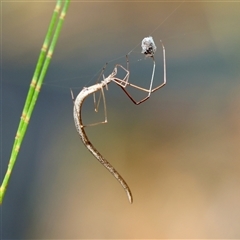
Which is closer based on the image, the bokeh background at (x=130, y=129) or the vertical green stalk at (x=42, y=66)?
the vertical green stalk at (x=42, y=66)

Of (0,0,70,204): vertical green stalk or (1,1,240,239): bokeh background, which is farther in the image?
(1,1,240,239): bokeh background

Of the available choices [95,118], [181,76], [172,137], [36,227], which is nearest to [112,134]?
[95,118]

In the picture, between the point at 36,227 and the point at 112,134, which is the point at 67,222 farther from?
the point at 112,134

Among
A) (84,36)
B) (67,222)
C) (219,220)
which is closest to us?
(219,220)

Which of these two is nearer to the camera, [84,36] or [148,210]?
[148,210]

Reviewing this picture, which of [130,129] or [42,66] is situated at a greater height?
[42,66]

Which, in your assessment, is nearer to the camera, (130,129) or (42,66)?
(42,66)

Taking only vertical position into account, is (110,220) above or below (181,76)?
below

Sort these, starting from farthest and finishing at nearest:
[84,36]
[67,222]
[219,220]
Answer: [84,36] < [67,222] < [219,220]
